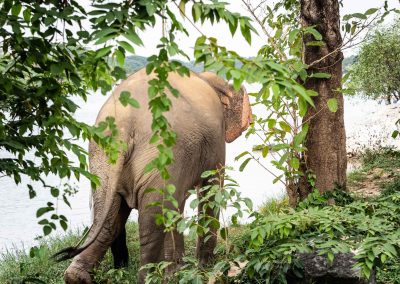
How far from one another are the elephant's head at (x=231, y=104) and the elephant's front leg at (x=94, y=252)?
1658mm

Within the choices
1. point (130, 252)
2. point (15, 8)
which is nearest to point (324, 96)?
point (130, 252)

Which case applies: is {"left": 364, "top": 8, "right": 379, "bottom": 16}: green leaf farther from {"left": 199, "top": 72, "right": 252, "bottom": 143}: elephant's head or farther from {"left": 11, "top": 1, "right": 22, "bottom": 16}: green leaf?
{"left": 11, "top": 1, "right": 22, "bottom": 16}: green leaf

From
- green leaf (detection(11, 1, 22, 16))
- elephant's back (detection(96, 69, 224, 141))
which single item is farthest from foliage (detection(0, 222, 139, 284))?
green leaf (detection(11, 1, 22, 16))

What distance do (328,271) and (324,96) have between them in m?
1.72

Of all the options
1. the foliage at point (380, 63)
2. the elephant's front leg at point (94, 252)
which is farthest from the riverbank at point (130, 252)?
the foliage at point (380, 63)

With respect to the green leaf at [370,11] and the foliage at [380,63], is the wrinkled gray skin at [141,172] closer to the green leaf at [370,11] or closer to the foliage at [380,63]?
the green leaf at [370,11]

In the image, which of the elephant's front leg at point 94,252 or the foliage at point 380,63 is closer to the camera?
the elephant's front leg at point 94,252

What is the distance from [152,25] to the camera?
2.32 meters

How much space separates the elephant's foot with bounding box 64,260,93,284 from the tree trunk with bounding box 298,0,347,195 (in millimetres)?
1905

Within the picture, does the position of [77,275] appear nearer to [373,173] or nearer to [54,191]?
[54,191]

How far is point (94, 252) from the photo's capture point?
536cm

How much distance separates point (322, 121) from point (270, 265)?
6.01 feet

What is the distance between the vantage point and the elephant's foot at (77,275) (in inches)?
208

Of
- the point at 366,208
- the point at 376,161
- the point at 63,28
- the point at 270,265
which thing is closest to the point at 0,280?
the point at 270,265
